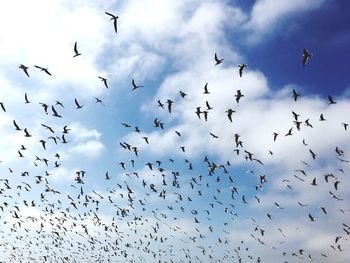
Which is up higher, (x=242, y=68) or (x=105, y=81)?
(x=242, y=68)

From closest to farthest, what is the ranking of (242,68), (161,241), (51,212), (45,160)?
(242,68) < (45,160) < (51,212) < (161,241)

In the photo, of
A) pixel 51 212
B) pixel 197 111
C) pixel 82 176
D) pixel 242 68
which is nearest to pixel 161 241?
pixel 51 212

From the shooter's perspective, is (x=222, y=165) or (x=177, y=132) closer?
(x=177, y=132)

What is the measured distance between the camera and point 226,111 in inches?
1323

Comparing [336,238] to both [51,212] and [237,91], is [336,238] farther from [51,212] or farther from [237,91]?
[51,212]

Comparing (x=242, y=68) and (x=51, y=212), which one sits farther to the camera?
(x=51, y=212)

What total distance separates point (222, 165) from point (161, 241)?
27258 mm

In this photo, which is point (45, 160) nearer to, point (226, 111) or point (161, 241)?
point (226, 111)

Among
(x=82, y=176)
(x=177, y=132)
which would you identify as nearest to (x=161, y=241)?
(x=82, y=176)

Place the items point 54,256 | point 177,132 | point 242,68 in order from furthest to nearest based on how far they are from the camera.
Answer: point 54,256
point 177,132
point 242,68

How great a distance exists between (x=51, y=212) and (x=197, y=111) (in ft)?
108

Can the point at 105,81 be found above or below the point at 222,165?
below

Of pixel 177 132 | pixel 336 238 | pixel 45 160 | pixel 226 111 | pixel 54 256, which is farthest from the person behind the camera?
pixel 54 256

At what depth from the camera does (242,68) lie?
3022 cm
